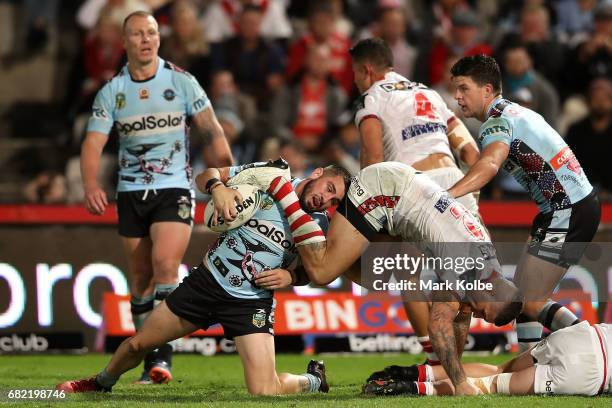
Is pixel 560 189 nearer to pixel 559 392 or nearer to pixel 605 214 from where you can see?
pixel 559 392

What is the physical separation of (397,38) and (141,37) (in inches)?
268

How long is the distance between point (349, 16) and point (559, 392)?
33.3 feet

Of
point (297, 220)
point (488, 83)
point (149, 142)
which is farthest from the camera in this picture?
point (149, 142)

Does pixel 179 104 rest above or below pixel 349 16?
below

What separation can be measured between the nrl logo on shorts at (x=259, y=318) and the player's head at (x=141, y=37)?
8.54ft

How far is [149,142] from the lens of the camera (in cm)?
954

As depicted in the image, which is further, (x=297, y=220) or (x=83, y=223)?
(x=83, y=223)

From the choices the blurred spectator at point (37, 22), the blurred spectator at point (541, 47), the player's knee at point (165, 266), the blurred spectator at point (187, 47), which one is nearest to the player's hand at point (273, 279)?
the player's knee at point (165, 266)

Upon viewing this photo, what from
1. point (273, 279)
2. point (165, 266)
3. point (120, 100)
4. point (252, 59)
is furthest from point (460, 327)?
point (252, 59)

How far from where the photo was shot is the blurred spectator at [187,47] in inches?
609

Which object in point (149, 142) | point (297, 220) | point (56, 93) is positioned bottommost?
point (297, 220)

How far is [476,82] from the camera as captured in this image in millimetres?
8445

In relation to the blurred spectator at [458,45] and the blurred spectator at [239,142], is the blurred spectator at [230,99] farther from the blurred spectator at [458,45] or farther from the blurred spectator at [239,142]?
the blurred spectator at [458,45]

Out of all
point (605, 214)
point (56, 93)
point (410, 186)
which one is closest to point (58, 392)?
point (410, 186)
